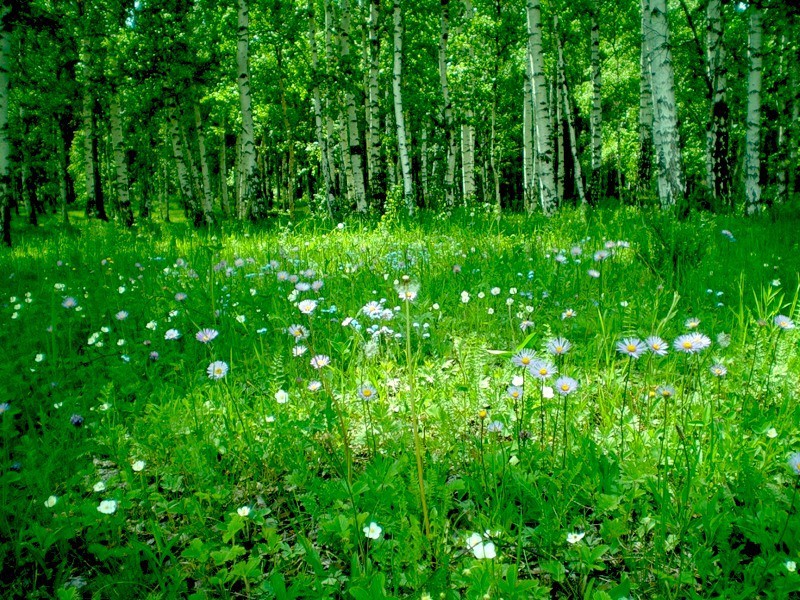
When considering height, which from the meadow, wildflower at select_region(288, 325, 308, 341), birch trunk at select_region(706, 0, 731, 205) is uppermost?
Answer: birch trunk at select_region(706, 0, 731, 205)

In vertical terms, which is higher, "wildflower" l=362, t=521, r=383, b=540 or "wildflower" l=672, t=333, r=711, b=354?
"wildflower" l=672, t=333, r=711, b=354

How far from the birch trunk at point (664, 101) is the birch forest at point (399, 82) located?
26 millimetres

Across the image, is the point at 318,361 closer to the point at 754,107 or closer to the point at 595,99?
the point at 754,107

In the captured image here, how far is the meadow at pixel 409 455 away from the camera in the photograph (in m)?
1.53

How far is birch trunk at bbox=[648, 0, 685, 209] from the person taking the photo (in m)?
7.80

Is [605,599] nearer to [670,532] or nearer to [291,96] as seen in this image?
[670,532]

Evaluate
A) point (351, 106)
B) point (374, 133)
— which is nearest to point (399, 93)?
point (374, 133)

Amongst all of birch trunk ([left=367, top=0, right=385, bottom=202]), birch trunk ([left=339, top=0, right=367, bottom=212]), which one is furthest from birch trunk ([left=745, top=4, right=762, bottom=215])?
birch trunk ([left=339, top=0, right=367, bottom=212])

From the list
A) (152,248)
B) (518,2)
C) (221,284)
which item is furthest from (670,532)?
(518,2)

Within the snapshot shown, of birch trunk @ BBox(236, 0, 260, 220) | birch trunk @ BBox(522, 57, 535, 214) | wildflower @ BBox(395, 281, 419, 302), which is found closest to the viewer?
wildflower @ BBox(395, 281, 419, 302)

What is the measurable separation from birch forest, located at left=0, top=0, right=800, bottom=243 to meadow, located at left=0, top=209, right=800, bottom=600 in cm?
650

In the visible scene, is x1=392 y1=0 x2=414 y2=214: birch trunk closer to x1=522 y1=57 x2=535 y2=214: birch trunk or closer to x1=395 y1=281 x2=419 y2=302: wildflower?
x1=522 y1=57 x2=535 y2=214: birch trunk

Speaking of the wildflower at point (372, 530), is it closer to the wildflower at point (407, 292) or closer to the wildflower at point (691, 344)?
the wildflower at point (407, 292)

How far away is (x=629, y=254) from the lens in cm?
532
